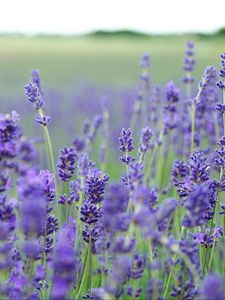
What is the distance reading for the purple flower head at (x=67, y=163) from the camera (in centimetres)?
195

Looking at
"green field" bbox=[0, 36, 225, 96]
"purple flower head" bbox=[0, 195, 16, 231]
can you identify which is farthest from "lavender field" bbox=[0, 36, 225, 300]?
"green field" bbox=[0, 36, 225, 96]

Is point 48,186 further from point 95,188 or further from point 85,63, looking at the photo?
point 85,63

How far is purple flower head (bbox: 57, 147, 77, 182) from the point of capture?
6.40 ft

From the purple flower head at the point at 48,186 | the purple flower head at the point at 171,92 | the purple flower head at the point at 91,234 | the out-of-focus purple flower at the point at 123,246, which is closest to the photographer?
the out-of-focus purple flower at the point at 123,246

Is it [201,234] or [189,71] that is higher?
[189,71]

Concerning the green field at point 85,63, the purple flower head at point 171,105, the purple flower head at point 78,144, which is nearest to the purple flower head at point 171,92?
the purple flower head at point 171,105

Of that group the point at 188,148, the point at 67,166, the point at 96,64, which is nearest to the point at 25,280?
the point at 67,166

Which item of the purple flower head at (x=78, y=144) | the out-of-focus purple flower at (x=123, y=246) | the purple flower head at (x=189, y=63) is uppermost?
the purple flower head at (x=189, y=63)

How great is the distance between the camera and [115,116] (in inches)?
338

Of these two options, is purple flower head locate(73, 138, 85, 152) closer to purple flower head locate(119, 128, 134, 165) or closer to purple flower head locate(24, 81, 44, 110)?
purple flower head locate(24, 81, 44, 110)

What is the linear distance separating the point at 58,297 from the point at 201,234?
0.66 meters

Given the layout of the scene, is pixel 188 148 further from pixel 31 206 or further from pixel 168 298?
pixel 31 206

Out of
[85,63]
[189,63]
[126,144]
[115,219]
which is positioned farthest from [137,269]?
[85,63]

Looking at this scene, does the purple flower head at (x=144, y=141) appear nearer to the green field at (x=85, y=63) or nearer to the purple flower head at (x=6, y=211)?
the purple flower head at (x=6, y=211)
